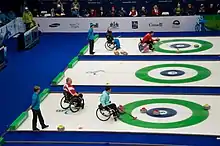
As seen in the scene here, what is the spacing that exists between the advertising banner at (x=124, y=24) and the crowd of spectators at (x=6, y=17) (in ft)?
5.74

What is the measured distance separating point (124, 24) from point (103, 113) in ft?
49.4

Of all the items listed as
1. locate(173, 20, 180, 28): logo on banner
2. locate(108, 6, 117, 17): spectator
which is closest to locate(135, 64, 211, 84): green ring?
locate(173, 20, 180, 28): logo on banner

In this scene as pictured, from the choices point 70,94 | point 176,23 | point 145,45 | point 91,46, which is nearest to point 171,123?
point 70,94

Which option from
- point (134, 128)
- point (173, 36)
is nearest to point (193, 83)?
point (134, 128)

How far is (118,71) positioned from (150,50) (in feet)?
12.6

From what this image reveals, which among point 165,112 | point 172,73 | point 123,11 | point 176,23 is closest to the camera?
point 165,112

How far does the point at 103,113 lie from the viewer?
707 inches

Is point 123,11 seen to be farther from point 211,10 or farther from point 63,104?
point 63,104

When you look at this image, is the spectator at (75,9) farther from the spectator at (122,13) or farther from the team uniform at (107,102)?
the team uniform at (107,102)

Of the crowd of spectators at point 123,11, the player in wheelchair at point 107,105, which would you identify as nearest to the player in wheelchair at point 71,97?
the player in wheelchair at point 107,105

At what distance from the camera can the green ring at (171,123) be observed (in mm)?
17016

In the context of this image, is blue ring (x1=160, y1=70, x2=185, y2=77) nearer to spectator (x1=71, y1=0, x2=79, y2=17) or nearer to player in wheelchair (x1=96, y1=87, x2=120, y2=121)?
player in wheelchair (x1=96, y1=87, x2=120, y2=121)

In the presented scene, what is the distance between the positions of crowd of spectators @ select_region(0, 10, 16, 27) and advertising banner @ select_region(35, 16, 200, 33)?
1.75 meters

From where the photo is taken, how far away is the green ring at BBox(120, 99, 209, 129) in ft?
55.8
